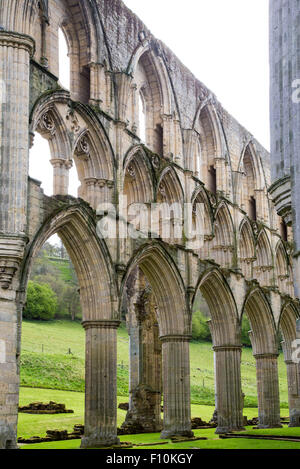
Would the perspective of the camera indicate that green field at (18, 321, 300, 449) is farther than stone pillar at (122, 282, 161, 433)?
No

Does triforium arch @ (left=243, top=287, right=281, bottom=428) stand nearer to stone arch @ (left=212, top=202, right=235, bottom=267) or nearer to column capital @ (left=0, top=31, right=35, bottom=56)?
stone arch @ (left=212, top=202, right=235, bottom=267)

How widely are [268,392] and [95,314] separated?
1225cm

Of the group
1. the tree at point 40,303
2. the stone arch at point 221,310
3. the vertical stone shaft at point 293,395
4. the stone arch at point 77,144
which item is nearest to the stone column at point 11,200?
the stone arch at point 77,144

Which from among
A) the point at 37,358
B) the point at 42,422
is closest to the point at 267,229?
the point at 42,422

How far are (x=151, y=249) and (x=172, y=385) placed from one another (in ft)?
13.9

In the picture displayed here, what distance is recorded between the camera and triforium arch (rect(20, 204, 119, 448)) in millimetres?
18438

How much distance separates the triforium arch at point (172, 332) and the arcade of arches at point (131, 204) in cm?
4

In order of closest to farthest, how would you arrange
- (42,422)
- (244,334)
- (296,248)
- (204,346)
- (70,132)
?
(296,248) < (70,132) < (42,422) < (204,346) < (244,334)

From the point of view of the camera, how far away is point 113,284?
63.6 ft

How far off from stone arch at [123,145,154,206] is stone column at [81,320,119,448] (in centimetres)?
477

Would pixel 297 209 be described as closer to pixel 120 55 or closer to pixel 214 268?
pixel 120 55

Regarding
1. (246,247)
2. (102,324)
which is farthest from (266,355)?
(102,324)

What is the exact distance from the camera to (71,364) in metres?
41.5

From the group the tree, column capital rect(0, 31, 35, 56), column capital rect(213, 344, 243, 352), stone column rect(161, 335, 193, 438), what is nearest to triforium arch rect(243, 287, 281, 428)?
column capital rect(213, 344, 243, 352)
